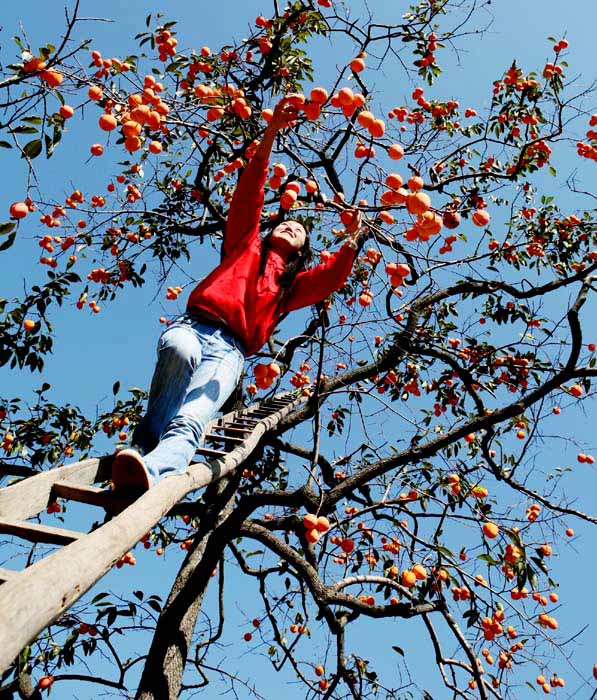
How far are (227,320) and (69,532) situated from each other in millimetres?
1036

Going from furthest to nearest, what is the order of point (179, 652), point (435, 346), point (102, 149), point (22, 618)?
point (435, 346)
point (102, 149)
point (179, 652)
point (22, 618)

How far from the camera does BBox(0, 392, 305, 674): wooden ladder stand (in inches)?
32.8

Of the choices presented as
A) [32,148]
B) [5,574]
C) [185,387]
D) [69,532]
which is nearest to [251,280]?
[185,387]

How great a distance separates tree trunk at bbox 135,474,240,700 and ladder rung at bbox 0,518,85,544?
168 cm

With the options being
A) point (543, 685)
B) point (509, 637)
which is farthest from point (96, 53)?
point (543, 685)

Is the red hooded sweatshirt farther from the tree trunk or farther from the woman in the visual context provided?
the tree trunk

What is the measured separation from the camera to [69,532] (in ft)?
4.44

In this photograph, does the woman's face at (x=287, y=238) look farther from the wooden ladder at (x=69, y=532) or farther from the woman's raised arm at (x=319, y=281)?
the wooden ladder at (x=69, y=532)

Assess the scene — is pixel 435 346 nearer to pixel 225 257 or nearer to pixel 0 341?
pixel 225 257

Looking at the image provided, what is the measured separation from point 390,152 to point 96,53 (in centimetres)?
202

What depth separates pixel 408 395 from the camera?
15.6 feet

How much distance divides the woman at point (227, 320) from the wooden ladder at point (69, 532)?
0.12m

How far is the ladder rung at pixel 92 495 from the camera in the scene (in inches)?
65.3

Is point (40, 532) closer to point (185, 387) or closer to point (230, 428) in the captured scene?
point (185, 387)
